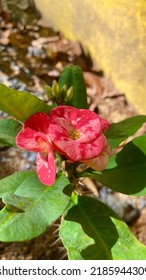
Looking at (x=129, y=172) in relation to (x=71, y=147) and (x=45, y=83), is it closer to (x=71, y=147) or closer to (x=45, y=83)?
(x=71, y=147)

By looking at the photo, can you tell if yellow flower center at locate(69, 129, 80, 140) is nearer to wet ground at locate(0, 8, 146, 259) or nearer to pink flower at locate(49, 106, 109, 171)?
pink flower at locate(49, 106, 109, 171)

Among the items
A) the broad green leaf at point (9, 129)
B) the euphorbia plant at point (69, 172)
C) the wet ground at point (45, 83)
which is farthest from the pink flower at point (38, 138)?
the wet ground at point (45, 83)

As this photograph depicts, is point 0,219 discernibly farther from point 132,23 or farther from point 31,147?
point 132,23

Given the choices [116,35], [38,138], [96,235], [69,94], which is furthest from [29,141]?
[116,35]

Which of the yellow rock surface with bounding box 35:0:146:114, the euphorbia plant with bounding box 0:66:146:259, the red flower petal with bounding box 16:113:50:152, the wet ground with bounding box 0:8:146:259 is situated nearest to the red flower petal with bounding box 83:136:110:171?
the euphorbia plant with bounding box 0:66:146:259

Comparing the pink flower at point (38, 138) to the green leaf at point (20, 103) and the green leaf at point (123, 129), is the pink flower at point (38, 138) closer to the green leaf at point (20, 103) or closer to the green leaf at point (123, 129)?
the green leaf at point (20, 103)

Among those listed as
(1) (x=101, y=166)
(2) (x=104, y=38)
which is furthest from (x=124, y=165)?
(2) (x=104, y=38)

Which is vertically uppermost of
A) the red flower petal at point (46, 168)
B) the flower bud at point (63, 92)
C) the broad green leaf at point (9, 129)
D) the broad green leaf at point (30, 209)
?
the flower bud at point (63, 92)
